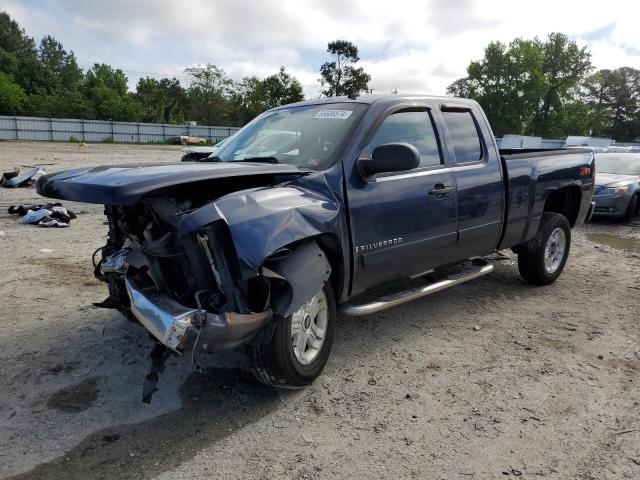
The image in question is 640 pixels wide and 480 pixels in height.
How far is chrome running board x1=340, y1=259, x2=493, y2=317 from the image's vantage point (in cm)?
345

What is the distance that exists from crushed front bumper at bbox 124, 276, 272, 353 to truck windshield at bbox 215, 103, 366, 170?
1.27 meters

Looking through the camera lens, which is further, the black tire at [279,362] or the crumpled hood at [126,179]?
the black tire at [279,362]

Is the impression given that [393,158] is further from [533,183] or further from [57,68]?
[57,68]

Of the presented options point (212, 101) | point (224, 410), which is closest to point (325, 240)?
point (224, 410)

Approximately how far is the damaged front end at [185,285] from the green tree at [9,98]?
197 ft

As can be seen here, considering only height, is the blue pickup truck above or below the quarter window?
below

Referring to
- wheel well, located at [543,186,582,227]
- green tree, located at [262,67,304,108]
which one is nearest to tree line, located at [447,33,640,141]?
green tree, located at [262,67,304,108]

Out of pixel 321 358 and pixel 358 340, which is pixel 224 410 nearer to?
pixel 321 358

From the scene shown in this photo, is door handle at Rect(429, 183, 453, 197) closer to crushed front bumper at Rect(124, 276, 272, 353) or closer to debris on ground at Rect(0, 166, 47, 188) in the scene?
crushed front bumper at Rect(124, 276, 272, 353)

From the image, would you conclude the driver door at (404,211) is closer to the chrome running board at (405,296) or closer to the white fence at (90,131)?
the chrome running board at (405,296)

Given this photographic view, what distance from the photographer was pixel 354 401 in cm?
316

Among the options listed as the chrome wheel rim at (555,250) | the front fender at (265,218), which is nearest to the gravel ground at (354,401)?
the chrome wheel rim at (555,250)

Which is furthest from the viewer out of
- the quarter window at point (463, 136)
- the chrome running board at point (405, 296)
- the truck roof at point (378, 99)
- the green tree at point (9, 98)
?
the green tree at point (9, 98)

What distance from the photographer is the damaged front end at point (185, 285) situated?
8.35 feet
